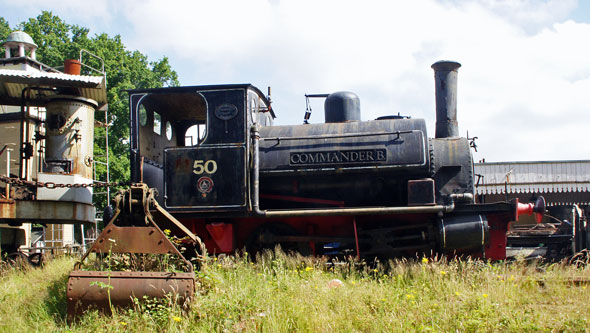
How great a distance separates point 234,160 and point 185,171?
738 millimetres

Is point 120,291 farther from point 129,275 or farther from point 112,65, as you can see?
point 112,65

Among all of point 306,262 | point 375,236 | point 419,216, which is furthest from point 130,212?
point 419,216


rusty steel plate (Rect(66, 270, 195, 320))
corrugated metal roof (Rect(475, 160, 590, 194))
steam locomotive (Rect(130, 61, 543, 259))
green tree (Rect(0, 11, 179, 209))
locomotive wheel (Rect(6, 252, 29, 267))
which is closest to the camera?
rusty steel plate (Rect(66, 270, 195, 320))

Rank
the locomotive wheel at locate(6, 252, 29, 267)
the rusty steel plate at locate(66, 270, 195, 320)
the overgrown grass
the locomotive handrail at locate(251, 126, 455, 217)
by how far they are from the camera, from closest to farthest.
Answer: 1. the overgrown grass
2. the rusty steel plate at locate(66, 270, 195, 320)
3. the locomotive handrail at locate(251, 126, 455, 217)
4. the locomotive wheel at locate(6, 252, 29, 267)

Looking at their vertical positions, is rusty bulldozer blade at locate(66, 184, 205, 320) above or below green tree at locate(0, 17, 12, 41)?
below

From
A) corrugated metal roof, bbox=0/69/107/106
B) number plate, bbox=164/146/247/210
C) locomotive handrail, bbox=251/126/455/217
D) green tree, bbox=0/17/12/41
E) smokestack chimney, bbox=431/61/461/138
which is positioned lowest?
locomotive handrail, bbox=251/126/455/217

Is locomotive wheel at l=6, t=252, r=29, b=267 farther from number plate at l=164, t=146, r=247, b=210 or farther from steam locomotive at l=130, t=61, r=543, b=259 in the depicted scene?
number plate at l=164, t=146, r=247, b=210

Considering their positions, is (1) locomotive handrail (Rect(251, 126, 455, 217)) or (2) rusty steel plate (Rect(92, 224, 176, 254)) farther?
(1) locomotive handrail (Rect(251, 126, 455, 217))

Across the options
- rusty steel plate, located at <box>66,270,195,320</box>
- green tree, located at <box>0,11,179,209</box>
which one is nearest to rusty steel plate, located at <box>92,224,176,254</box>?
rusty steel plate, located at <box>66,270,195,320</box>

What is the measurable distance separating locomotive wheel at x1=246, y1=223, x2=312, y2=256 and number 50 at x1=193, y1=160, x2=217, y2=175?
1121mm

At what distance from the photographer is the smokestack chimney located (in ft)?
25.0

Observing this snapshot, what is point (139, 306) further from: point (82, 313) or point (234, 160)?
point (234, 160)

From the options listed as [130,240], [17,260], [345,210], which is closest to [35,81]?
[17,260]

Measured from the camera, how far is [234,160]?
23.0 feet
